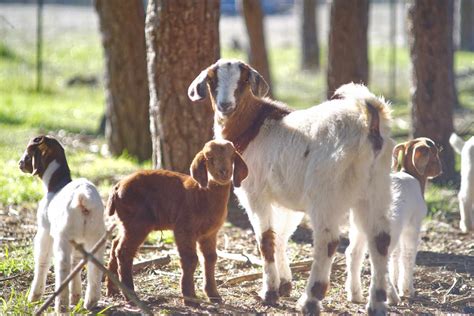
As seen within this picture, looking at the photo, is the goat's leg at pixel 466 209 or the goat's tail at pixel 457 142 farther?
the goat's tail at pixel 457 142

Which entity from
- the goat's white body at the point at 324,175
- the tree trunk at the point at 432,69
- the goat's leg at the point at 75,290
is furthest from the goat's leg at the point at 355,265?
the tree trunk at the point at 432,69

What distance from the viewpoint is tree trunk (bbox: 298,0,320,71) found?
23.5 m

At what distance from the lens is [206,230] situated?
6414 millimetres

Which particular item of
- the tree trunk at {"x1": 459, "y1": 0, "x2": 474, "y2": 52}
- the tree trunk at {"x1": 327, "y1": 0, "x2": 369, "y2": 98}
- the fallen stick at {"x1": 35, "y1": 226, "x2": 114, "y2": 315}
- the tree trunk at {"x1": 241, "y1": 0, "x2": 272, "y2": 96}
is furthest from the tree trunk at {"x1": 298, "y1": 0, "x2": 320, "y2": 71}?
the fallen stick at {"x1": 35, "y1": 226, "x2": 114, "y2": 315}

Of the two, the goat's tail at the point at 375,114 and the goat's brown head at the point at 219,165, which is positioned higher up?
the goat's tail at the point at 375,114

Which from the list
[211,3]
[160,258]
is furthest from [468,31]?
[160,258]

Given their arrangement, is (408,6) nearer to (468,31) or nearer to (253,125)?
(253,125)

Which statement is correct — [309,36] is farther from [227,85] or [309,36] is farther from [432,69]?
[227,85]

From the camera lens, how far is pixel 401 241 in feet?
22.8

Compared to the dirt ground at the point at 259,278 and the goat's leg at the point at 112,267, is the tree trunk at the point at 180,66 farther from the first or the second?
the goat's leg at the point at 112,267

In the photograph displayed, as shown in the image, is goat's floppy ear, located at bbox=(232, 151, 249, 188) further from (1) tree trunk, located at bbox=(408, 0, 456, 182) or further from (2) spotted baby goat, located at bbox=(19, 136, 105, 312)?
(1) tree trunk, located at bbox=(408, 0, 456, 182)

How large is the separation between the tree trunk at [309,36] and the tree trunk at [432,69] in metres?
12.6

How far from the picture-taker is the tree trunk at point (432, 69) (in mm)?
10633

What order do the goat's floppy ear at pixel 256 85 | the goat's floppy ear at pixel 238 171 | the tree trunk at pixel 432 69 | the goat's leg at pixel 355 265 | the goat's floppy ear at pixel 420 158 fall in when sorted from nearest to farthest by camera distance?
the goat's floppy ear at pixel 238 171, the goat's leg at pixel 355 265, the goat's floppy ear at pixel 256 85, the goat's floppy ear at pixel 420 158, the tree trunk at pixel 432 69
